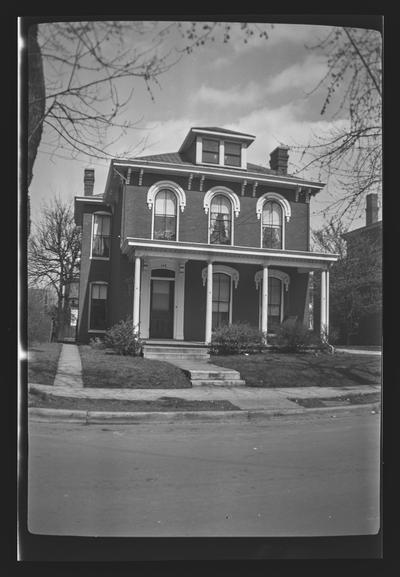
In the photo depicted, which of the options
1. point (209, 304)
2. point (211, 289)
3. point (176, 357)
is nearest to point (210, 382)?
point (176, 357)

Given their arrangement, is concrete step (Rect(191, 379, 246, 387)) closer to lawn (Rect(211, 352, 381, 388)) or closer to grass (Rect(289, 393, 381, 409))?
lawn (Rect(211, 352, 381, 388))

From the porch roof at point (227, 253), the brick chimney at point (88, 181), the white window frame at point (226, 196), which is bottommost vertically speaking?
the porch roof at point (227, 253)

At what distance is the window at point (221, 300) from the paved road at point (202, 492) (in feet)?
3.49

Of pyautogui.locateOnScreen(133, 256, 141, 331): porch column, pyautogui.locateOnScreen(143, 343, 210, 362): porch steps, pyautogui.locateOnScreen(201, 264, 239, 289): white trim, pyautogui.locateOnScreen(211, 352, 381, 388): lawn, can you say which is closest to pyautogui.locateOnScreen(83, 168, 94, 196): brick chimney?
pyautogui.locateOnScreen(201, 264, 239, 289): white trim

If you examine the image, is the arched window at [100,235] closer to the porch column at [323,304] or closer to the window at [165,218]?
the window at [165,218]

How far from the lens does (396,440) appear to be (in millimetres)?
2434

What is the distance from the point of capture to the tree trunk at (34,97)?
7.75ft

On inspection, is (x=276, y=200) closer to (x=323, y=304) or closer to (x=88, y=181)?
(x=323, y=304)

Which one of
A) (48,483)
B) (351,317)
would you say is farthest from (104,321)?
(351,317)

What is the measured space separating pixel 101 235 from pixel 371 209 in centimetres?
237

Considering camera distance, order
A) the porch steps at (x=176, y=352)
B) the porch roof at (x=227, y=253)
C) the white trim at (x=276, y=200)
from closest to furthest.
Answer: the white trim at (x=276, y=200) → the porch roof at (x=227, y=253) → the porch steps at (x=176, y=352)

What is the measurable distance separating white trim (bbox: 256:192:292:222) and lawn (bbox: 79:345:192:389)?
1.65 m

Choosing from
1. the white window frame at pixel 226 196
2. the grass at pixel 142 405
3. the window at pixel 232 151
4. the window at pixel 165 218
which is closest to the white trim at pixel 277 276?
the white window frame at pixel 226 196

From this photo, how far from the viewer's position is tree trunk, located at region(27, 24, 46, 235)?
7.75 feet
